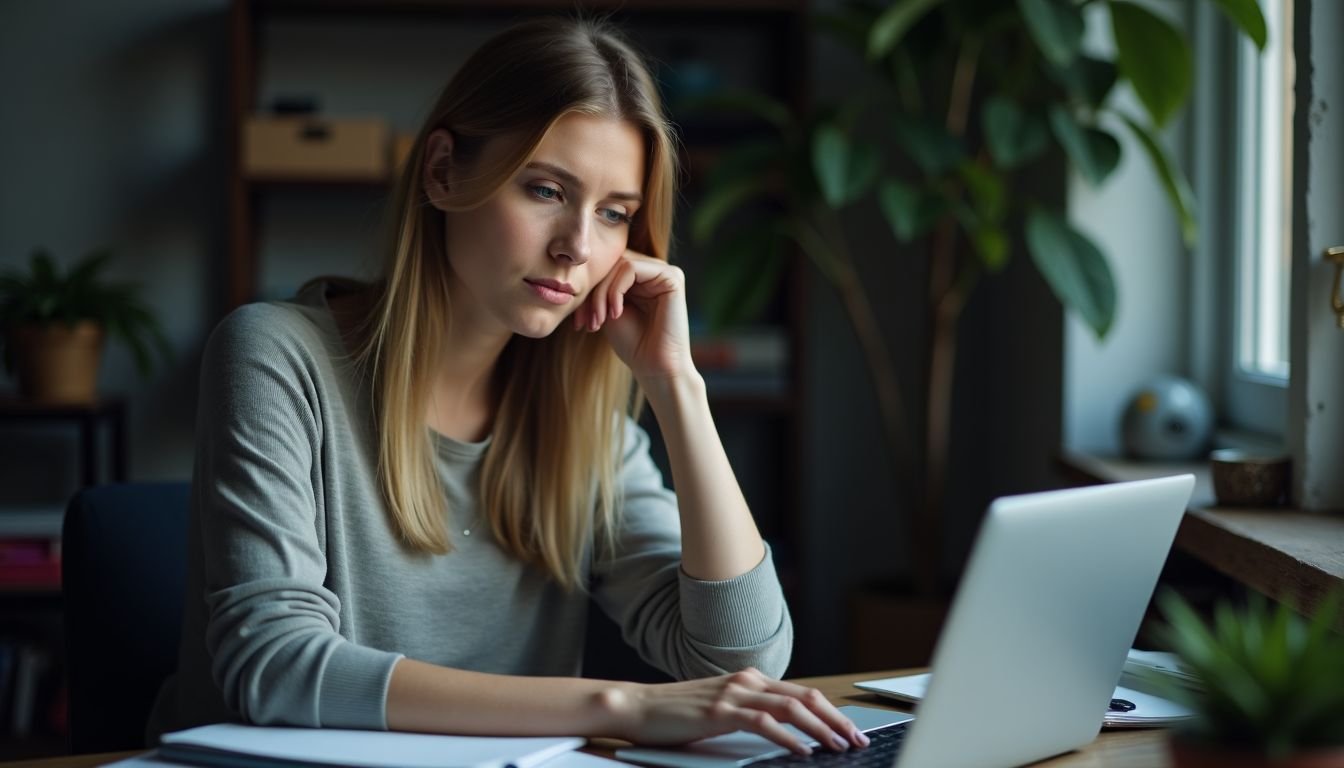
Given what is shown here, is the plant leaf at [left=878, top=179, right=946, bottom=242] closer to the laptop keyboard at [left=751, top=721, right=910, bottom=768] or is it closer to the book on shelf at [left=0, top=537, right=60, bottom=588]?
the laptop keyboard at [left=751, top=721, right=910, bottom=768]

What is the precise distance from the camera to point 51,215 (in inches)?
121

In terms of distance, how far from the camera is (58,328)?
105 inches

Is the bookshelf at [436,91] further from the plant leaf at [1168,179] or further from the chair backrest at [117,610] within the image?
the chair backrest at [117,610]

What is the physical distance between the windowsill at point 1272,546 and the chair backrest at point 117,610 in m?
1.14

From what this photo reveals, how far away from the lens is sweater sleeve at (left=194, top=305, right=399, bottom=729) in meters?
0.97

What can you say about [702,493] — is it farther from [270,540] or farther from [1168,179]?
[1168,179]

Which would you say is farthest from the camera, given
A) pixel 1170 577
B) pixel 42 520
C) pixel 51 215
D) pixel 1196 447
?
pixel 51 215

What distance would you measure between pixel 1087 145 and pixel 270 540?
153 cm

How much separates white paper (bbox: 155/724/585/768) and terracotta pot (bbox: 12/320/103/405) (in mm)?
2005

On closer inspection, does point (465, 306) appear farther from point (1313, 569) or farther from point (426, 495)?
point (1313, 569)

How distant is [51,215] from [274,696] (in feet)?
8.32

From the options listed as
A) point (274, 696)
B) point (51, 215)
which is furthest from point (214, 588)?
point (51, 215)

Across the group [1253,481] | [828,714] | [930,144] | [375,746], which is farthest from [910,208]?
[375,746]

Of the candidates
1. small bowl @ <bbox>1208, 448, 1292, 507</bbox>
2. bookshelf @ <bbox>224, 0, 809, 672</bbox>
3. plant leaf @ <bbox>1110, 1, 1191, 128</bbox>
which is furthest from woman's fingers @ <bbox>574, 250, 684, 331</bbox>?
bookshelf @ <bbox>224, 0, 809, 672</bbox>
